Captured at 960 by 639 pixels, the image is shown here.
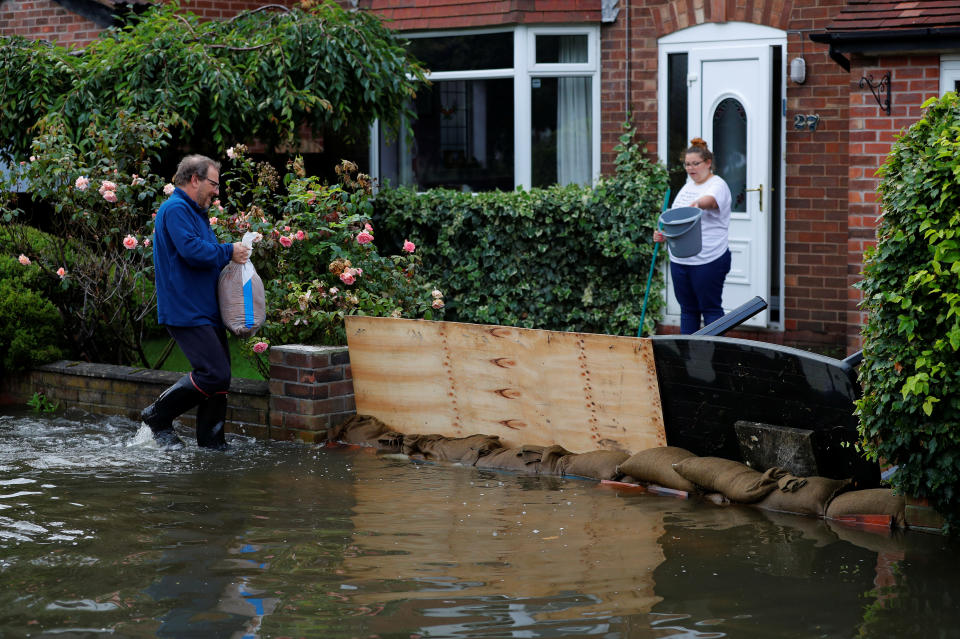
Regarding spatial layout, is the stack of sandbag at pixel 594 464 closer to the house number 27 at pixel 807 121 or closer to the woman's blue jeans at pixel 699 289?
the woman's blue jeans at pixel 699 289

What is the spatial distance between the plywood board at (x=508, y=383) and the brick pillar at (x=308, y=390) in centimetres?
11

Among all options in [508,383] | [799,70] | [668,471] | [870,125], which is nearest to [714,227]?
[870,125]

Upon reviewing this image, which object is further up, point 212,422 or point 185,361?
point 185,361

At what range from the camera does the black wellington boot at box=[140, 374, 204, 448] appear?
770cm

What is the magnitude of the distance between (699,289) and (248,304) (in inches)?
→ 146

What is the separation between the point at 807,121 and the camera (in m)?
11.1

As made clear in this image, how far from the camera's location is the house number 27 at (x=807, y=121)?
11070 millimetres

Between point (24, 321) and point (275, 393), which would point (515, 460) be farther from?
point (24, 321)

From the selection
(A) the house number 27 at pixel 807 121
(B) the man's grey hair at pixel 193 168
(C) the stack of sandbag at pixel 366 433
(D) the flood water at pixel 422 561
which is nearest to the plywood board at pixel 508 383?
(C) the stack of sandbag at pixel 366 433

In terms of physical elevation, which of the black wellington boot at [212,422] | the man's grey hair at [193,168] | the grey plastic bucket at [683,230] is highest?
the man's grey hair at [193,168]

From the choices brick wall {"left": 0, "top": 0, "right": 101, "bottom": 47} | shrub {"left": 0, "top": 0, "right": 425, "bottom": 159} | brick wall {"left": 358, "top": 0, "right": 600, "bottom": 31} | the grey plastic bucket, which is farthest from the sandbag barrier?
brick wall {"left": 0, "top": 0, "right": 101, "bottom": 47}

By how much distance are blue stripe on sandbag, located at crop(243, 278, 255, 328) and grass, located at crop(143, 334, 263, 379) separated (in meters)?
1.91

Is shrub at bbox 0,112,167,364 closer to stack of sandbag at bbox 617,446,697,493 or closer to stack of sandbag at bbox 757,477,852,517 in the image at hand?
stack of sandbag at bbox 617,446,697,493

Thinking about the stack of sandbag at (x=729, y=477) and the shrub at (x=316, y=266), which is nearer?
the stack of sandbag at (x=729, y=477)
